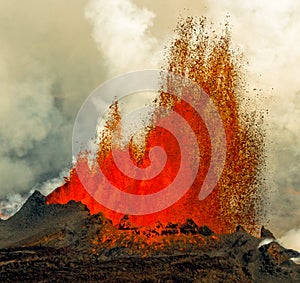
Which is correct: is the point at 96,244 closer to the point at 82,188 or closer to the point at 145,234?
the point at 145,234

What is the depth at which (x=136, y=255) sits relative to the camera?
28.8 metres

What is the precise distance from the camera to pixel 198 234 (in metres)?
31.3

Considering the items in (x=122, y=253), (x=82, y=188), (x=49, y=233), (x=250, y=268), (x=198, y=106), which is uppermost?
(x=198, y=106)

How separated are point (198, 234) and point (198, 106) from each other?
12.4 meters

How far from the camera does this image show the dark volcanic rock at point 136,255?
27438mm

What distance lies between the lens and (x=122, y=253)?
28.8 metres

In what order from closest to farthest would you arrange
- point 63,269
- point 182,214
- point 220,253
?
1. point 63,269
2. point 220,253
3. point 182,214

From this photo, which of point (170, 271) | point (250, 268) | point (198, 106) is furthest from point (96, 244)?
point (198, 106)

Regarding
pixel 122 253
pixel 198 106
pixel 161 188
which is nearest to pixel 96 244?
pixel 122 253

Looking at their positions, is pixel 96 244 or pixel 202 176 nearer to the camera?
pixel 96 244

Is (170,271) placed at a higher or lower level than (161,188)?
lower

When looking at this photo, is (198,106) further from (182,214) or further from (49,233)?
(49,233)

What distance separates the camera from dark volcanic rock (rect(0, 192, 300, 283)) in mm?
27438

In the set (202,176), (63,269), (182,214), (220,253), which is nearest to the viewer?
(63,269)
